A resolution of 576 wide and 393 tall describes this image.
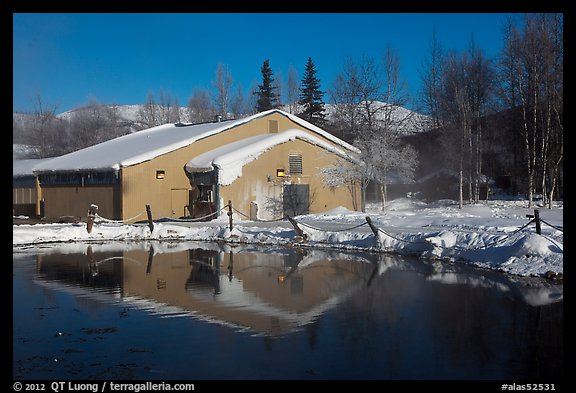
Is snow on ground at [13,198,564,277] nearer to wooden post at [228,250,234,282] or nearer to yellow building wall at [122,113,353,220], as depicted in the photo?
yellow building wall at [122,113,353,220]

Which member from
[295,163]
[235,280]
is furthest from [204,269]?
[295,163]

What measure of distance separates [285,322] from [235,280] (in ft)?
16.4

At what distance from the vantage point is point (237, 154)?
31750mm

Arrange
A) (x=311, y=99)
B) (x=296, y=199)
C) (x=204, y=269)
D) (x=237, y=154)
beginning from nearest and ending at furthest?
(x=204, y=269) < (x=237, y=154) < (x=296, y=199) < (x=311, y=99)

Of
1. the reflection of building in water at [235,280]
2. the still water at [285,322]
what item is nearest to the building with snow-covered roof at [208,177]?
the reflection of building in water at [235,280]

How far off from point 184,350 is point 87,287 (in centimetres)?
656

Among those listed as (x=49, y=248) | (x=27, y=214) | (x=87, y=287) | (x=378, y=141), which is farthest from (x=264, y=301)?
(x=27, y=214)

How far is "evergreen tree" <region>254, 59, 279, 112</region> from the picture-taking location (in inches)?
3034

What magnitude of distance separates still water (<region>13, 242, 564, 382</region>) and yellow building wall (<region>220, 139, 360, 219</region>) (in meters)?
15.1

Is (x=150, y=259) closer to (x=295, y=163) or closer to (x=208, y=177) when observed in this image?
(x=208, y=177)

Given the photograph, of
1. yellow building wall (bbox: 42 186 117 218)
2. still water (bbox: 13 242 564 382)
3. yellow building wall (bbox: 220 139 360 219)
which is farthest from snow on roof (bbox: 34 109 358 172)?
still water (bbox: 13 242 564 382)
